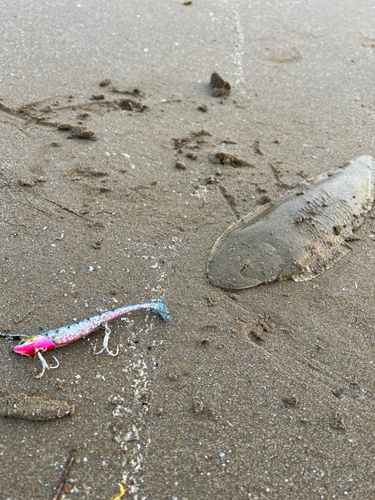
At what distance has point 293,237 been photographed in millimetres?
3305

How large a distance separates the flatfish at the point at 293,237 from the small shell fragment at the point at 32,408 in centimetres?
140

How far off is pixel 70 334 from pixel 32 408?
497 millimetres

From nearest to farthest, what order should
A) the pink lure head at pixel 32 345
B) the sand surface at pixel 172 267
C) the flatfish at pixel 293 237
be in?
1. the sand surface at pixel 172 267
2. the pink lure head at pixel 32 345
3. the flatfish at pixel 293 237

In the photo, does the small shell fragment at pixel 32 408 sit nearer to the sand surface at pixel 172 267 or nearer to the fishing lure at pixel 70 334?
the sand surface at pixel 172 267

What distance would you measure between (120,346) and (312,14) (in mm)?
6433

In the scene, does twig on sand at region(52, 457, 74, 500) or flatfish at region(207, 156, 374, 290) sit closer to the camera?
twig on sand at region(52, 457, 74, 500)

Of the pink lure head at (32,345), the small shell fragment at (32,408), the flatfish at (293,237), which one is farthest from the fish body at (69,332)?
the flatfish at (293,237)

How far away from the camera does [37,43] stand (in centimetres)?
517

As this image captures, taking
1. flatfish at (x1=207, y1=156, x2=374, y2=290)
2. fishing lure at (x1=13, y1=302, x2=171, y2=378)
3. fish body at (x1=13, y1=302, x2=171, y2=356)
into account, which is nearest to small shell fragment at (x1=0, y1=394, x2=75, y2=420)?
fishing lure at (x1=13, y1=302, x2=171, y2=378)

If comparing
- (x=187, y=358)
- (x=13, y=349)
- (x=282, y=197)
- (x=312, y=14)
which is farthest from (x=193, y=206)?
(x=312, y=14)

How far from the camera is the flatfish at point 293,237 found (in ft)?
10.2

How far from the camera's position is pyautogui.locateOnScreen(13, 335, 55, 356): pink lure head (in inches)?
98.5

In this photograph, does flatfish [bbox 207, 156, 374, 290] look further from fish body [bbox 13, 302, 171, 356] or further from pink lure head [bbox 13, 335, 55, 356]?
pink lure head [bbox 13, 335, 55, 356]

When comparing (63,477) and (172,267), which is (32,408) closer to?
(63,477)
